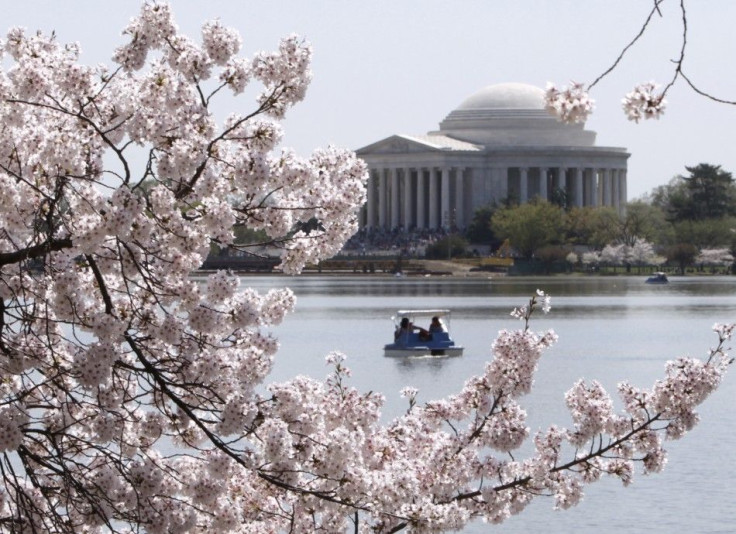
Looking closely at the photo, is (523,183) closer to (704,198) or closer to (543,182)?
(543,182)

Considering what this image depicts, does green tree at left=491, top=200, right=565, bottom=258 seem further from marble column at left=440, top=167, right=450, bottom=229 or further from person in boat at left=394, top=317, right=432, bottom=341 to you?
person in boat at left=394, top=317, right=432, bottom=341

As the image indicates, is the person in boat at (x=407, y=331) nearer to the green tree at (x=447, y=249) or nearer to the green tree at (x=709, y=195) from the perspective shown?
the green tree at (x=447, y=249)

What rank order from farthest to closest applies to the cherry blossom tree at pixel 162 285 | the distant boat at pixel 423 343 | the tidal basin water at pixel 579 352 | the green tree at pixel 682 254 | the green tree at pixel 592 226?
the green tree at pixel 592 226, the green tree at pixel 682 254, the distant boat at pixel 423 343, the tidal basin water at pixel 579 352, the cherry blossom tree at pixel 162 285

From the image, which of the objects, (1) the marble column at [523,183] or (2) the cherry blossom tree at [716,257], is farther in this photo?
(1) the marble column at [523,183]

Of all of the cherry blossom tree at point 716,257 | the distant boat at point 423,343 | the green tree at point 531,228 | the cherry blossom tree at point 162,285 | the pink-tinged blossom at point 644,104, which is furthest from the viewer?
the green tree at point 531,228

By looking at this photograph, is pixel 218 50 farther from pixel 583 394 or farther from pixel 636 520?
pixel 636 520

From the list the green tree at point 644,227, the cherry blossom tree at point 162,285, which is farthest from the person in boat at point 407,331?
the green tree at point 644,227

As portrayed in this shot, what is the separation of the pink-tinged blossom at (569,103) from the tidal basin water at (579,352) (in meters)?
12.9

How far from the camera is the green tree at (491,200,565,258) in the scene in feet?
531

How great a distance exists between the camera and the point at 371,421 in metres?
13.0

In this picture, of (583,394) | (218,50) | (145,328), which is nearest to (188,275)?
(145,328)

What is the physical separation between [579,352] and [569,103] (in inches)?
2385

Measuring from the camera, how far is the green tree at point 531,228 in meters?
162

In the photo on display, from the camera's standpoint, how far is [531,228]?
6383 inches
